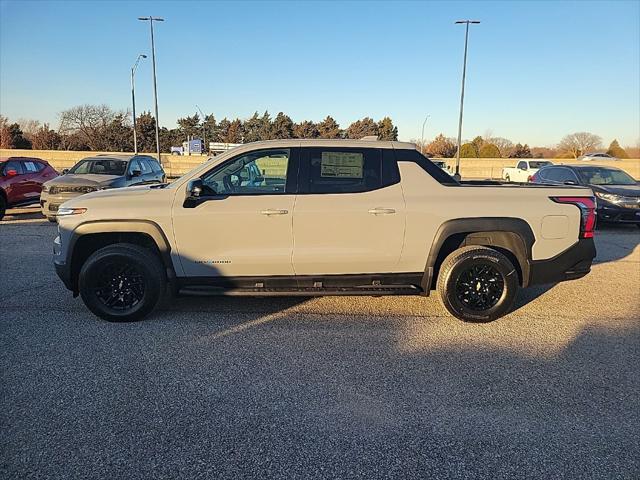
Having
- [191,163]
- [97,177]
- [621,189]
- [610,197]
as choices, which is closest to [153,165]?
[97,177]

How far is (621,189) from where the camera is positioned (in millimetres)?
11062

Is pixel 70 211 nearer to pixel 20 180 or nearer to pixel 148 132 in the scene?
pixel 20 180

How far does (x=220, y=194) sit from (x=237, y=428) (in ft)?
8.19

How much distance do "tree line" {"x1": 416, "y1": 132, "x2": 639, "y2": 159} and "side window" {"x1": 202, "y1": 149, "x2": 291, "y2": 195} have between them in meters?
38.8

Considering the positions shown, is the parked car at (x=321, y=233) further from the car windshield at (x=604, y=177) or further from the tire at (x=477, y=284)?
the car windshield at (x=604, y=177)

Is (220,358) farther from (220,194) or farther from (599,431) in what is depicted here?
(599,431)

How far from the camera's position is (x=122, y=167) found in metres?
12.4

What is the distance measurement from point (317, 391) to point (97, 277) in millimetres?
2743

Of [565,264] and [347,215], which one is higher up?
[347,215]

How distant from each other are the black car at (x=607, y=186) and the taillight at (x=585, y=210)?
19.1ft

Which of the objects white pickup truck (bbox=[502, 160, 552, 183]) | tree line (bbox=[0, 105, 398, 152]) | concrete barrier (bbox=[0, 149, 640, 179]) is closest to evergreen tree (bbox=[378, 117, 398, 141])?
tree line (bbox=[0, 105, 398, 152])

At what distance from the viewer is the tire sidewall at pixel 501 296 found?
472 centimetres

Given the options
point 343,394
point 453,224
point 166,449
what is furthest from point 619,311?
point 166,449

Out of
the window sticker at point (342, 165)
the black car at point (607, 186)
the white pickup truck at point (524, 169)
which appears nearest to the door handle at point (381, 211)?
the window sticker at point (342, 165)
